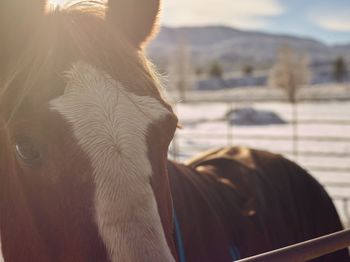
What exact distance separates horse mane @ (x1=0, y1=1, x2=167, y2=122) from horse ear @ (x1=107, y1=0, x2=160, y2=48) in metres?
0.12

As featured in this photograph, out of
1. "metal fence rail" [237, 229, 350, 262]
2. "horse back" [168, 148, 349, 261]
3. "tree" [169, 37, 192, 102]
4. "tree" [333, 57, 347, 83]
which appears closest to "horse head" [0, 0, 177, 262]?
"metal fence rail" [237, 229, 350, 262]

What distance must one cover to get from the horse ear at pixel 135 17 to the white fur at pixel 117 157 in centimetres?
36

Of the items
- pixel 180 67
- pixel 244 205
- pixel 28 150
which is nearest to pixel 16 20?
pixel 28 150

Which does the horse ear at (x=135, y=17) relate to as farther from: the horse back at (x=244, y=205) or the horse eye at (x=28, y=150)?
the horse back at (x=244, y=205)

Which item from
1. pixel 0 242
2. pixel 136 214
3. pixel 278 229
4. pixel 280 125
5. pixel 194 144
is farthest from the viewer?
pixel 280 125

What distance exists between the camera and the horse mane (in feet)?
4.08

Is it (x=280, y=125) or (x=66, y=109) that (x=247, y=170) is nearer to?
(x=66, y=109)

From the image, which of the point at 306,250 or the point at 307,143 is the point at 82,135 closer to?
the point at 306,250

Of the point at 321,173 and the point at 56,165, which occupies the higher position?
the point at 56,165

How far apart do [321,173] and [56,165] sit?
7.40 m

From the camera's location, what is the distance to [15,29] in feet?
4.29

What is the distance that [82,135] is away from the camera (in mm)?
1166

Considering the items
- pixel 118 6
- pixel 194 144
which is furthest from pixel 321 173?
pixel 118 6

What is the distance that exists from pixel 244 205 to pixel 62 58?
1477mm
